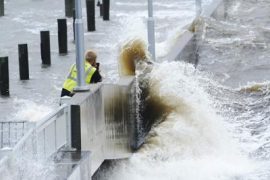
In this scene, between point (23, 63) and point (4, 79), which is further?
point (23, 63)

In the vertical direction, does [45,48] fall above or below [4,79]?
above

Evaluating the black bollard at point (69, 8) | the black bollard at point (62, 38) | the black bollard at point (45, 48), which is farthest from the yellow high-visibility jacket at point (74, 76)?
the black bollard at point (69, 8)

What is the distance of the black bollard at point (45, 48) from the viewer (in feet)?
73.9

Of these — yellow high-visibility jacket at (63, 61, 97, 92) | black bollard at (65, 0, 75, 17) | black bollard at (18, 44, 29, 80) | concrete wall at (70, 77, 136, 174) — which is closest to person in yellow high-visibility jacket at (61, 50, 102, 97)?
yellow high-visibility jacket at (63, 61, 97, 92)

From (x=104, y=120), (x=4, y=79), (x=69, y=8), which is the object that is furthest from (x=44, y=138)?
(x=69, y=8)

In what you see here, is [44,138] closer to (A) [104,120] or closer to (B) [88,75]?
(A) [104,120]

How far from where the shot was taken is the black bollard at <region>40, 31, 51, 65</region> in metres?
22.5

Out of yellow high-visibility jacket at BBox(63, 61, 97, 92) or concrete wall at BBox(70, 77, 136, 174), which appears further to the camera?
yellow high-visibility jacket at BBox(63, 61, 97, 92)

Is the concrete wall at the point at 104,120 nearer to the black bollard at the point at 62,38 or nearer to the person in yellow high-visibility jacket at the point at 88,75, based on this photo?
the person in yellow high-visibility jacket at the point at 88,75

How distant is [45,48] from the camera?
2250 cm

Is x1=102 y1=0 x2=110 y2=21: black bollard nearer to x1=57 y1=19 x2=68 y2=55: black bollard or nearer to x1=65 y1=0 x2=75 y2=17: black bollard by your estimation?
x1=65 y1=0 x2=75 y2=17: black bollard

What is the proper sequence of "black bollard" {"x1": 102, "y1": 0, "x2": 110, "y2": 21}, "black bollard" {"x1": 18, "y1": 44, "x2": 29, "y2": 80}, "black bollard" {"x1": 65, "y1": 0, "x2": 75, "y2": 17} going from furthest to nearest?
"black bollard" {"x1": 65, "y1": 0, "x2": 75, "y2": 17}, "black bollard" {"x1": 102, "y1": 0, "x2": 110, "y2": 21}, "black bollard" {"x1": 18, "y1": 44, "x2": 29, "y2": 80}

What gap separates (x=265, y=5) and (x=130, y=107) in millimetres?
15717

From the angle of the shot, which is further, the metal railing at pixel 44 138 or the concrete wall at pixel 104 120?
the concrete wall at pixel 104 120
